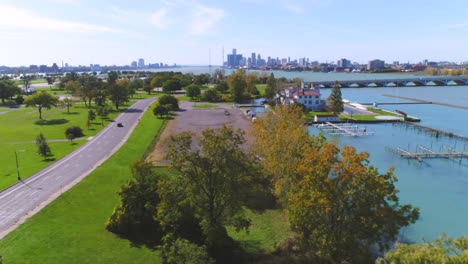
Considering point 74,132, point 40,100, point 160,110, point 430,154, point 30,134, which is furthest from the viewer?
point 160,110

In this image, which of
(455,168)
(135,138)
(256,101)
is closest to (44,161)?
(135,138)

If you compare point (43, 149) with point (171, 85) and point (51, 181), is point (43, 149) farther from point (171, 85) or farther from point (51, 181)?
point (171, 85)

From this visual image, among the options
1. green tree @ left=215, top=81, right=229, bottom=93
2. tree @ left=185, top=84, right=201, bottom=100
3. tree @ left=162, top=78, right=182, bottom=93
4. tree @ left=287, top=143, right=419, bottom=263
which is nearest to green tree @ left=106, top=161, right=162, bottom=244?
tree @ left=287, top=143, right=419, bottom=263

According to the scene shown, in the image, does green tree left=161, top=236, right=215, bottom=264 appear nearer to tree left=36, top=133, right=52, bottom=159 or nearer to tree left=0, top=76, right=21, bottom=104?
tree left=36, top=133, right=52, bottom=159

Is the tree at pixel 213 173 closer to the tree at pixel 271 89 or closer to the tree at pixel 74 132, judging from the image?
the tree at pixel 74 132

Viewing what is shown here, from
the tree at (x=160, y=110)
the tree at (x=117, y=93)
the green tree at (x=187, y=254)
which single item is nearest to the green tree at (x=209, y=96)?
the tree at (x=117, y=93)

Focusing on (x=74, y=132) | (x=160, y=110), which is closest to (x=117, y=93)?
(x=160, y=110)
